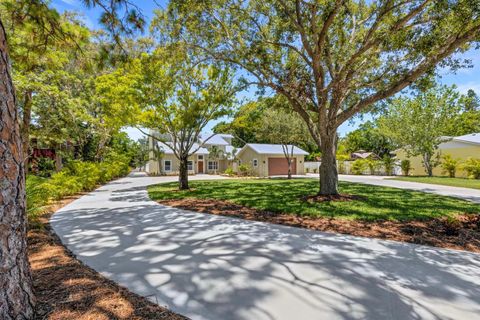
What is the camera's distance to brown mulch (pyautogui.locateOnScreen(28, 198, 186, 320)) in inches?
95.0

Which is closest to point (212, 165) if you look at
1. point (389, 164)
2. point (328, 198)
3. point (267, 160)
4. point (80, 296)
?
point (267, 160)

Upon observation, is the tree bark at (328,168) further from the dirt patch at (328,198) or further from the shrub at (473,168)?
the shrub at (473,168)

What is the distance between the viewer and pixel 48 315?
2.34m

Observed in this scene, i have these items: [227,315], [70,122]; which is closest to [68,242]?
[227,315]

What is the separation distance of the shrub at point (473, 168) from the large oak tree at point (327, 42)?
45.7 ft

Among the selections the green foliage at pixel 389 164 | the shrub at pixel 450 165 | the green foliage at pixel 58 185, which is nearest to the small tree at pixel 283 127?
the green foliage at pixel 389 164

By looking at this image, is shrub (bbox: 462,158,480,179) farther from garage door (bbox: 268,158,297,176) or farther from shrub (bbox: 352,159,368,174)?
garage door (bbox: 268,158,297,176)

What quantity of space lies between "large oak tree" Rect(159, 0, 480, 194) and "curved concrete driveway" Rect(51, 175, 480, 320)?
16.7 feet

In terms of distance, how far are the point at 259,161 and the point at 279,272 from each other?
23.6 m

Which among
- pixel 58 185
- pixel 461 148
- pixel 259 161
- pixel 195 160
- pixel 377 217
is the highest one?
pixel 461 148

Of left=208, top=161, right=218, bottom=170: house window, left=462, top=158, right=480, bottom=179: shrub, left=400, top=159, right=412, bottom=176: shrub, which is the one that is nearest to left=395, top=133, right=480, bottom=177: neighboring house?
left=462, top=158, right=480, bottom=179: shrub

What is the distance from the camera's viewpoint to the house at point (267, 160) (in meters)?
26.9

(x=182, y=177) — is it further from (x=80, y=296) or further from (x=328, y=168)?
(x=80, y=296)

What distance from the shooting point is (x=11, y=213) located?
7.16 feet
